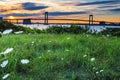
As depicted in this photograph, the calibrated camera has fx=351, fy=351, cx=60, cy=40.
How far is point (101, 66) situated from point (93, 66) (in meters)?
0.15

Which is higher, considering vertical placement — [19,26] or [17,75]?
[17,75]

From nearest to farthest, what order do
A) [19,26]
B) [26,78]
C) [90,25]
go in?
[26,78] → [90,25] → [19,26]

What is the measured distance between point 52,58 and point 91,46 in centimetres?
184

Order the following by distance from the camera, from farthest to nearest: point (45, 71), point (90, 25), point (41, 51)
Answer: point (90, 25) < point (41, 51) < point (45, 71)

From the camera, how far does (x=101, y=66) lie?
6262 mm

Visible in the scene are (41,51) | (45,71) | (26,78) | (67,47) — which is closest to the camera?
(26,78)

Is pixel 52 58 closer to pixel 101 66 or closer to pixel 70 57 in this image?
pixel 70 57

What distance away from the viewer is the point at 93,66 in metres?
6.23

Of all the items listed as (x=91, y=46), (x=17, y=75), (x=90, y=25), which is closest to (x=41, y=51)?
(x=91, y=46)

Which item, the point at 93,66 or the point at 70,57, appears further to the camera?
the point at 70,57

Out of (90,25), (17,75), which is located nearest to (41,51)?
(17,75)

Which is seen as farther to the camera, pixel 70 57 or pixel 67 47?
pixel 67 47

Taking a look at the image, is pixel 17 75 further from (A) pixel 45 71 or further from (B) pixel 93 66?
(B) pixel 93 66

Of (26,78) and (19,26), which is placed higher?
(26,78)
